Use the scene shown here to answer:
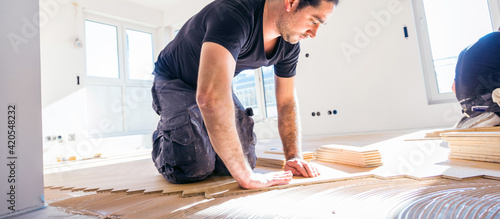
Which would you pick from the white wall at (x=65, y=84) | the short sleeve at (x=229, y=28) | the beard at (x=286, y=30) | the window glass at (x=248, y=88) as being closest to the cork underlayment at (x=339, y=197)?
the short sleeve at (x=229, y=28)

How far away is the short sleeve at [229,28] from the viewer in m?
1.04

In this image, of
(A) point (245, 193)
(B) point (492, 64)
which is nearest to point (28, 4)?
(A) point (245, 193)

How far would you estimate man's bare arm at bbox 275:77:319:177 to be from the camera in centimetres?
151

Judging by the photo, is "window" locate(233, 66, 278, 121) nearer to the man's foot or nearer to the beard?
the man's foot

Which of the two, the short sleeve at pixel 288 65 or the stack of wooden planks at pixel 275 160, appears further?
the stack of wooden planks at pixel 275 160

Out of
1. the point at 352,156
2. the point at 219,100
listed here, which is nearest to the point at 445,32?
the point at 352,156

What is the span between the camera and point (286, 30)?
1.28 meters

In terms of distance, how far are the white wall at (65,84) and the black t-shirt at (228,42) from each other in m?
3.58

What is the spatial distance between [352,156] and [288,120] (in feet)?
1.37

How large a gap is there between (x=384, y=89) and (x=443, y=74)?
0.76m

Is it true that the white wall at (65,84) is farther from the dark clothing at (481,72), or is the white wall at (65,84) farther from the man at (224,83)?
the dark clothing at (481,72)

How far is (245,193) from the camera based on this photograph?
1.10 meters

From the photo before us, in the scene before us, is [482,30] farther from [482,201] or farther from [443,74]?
[482,201]

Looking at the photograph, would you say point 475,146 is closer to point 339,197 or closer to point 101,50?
point 339,197
